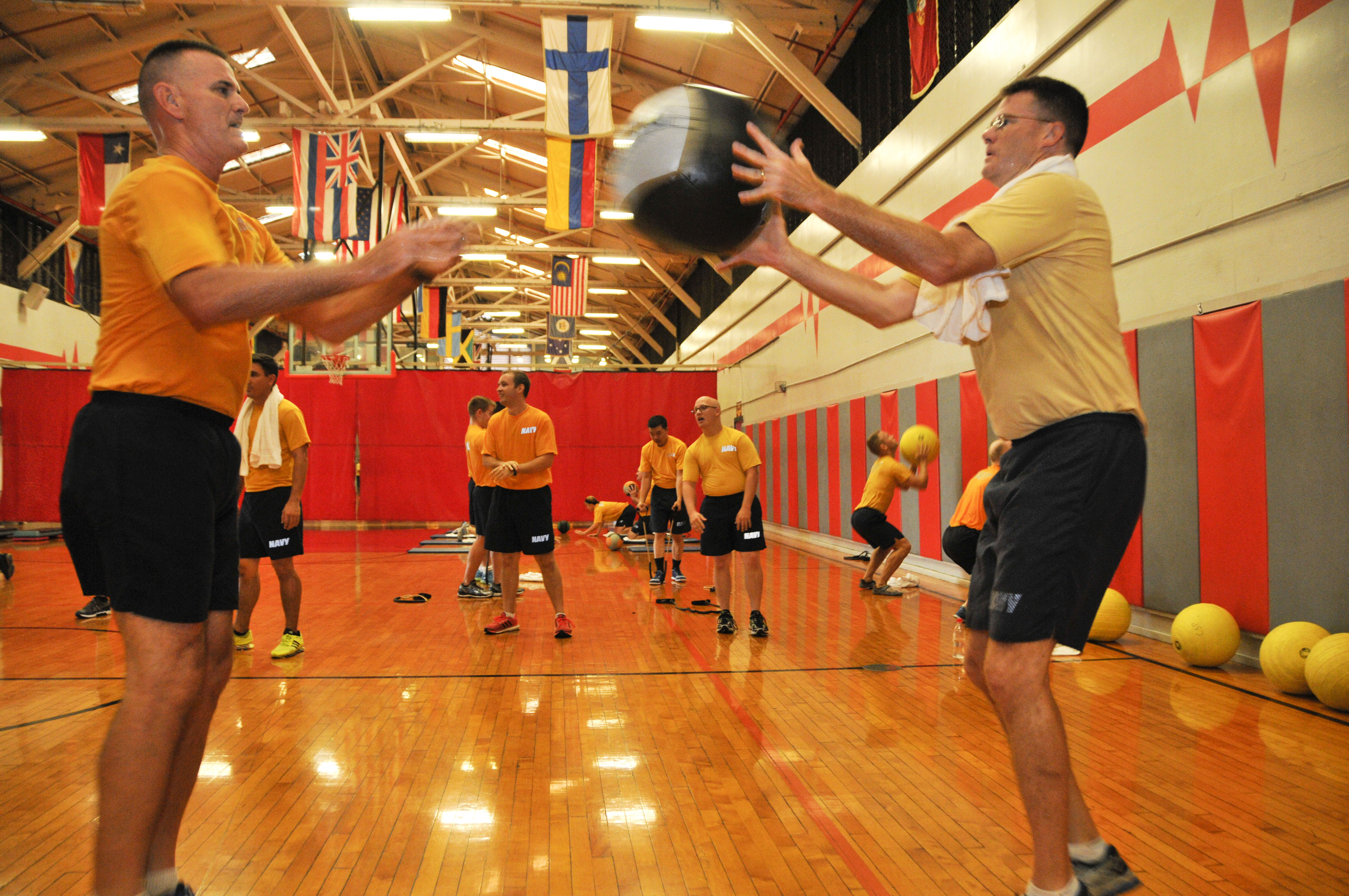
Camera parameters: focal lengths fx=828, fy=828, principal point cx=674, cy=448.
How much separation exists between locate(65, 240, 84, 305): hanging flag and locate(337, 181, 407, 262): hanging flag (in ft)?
26.4

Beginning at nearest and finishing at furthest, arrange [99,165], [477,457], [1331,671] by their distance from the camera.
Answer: [1331,671]
[477,457]
[99,165]

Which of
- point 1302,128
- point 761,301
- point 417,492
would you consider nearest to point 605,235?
point 761,301

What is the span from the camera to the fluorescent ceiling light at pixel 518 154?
55.9 ft

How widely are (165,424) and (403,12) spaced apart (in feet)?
32.1

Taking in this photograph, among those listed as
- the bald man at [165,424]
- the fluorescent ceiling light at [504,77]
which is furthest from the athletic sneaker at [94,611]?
the fluorescent ceiling light at [504,77]

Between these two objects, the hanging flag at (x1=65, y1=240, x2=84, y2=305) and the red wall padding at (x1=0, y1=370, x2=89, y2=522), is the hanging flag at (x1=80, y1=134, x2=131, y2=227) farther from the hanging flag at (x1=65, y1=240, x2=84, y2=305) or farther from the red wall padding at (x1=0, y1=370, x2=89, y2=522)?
the hanging flag at (x1=65, y1=240, x2=84, y2=305)

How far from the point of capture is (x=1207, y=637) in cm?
451

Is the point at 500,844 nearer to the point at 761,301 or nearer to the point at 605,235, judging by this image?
the point at 761,301

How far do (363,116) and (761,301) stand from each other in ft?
25.6

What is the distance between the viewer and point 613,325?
35188mm

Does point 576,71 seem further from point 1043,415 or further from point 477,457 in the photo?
point 1043,415

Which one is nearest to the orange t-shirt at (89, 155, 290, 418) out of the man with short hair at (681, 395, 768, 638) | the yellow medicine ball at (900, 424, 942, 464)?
the man with short hair at (681, 395, 768, 638)

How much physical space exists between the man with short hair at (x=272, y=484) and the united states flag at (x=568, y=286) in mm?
12913

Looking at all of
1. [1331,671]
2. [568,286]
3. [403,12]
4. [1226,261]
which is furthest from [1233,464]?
[568,286]
